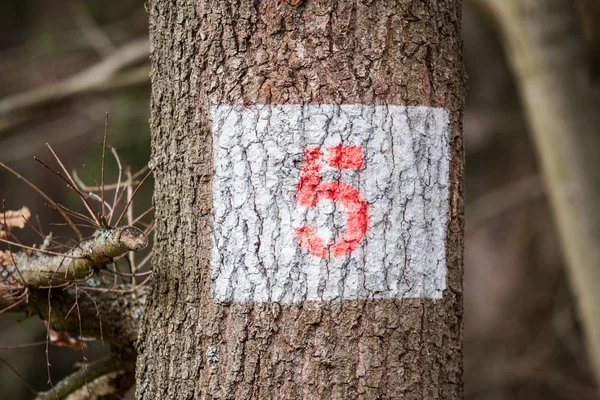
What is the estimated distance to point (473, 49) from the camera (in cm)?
623

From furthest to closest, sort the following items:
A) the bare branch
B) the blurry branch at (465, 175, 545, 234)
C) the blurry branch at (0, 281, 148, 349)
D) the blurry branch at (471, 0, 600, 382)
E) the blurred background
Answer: the blurred background, the blurry branch at (465, 175, 545, 234), the bare branch, the blurry branch at (471, 0, 600, 382), the blurry branch at (0, 281, 148, 349)

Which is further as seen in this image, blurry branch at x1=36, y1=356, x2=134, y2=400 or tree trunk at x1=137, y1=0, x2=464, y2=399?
blurry branch at x1=36, y1=356, x2=134, y2=400

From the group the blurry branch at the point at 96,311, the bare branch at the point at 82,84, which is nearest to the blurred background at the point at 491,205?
the bare branch at the point at 82,84

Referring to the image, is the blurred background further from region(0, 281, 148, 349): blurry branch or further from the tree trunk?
the tree trunk

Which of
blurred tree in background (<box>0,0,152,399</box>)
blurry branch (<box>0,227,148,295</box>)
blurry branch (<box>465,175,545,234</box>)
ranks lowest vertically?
blurry branch (<box>465,175,545,234</box>)

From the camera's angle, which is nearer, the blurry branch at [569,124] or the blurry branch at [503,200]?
the blurry branch at [569,124]

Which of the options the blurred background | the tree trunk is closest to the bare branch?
the blurred background

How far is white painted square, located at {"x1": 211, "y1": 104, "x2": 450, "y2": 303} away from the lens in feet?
4.14

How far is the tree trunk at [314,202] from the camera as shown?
1.26 metres

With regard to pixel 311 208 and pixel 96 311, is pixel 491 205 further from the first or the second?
pixel 311 208

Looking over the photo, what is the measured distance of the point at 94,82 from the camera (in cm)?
396

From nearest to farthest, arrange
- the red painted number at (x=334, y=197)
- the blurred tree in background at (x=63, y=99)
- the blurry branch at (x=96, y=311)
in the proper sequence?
the red painted number at (x=334, y=197)
the blurry branch at (x=96, y=311)
the blurred tree in background at (x=63, y=99)

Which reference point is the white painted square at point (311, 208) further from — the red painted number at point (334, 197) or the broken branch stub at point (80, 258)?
the broken branch stub at point (80, 258)

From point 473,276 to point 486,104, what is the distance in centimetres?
167
